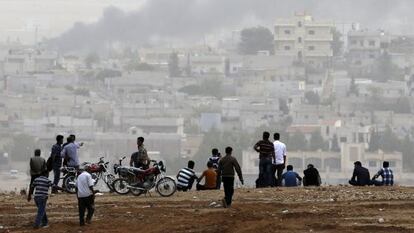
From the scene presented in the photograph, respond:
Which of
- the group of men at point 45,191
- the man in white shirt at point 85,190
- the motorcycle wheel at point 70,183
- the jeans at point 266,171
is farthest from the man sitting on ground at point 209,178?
the man in white shirt at point 85,190

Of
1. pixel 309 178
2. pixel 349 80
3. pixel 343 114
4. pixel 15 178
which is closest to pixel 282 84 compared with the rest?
pixel 349 80

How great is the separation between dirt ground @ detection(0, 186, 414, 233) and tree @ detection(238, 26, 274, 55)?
128 meters

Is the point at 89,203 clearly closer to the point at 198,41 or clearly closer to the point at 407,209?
the point at 407,209

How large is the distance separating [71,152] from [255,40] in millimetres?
131717

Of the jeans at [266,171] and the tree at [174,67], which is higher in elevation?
the tree at [174,67]

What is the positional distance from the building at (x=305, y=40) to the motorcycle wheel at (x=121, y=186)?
12211cm

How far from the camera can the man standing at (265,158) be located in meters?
25.1

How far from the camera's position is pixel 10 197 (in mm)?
26141

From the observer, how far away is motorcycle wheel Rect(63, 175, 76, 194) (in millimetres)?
25328

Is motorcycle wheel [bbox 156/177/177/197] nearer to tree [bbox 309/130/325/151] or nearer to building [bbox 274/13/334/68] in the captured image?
tree [bbox 309/130/325/151]

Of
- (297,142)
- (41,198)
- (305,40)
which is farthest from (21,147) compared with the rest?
(41,198)

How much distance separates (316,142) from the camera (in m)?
108

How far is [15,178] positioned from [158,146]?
1303 cm

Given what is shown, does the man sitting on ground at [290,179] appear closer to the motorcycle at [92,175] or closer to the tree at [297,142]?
the motorcycle at [92,175]
